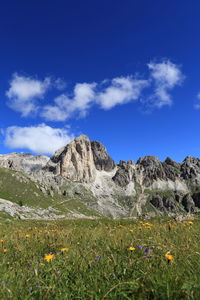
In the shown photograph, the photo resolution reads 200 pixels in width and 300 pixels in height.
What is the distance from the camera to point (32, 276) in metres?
3.58

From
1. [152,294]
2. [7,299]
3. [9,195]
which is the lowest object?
[7,299]

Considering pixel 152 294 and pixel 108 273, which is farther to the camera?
pixel 108 273

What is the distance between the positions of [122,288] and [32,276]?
72.6 inches

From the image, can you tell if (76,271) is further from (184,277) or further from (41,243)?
(41,243)

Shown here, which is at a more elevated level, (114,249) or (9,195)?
(9,195)

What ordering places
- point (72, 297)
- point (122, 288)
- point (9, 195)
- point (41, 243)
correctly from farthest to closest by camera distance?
point (9, 195)
point (41, 243)
point (72, 297)
point (122, 288)

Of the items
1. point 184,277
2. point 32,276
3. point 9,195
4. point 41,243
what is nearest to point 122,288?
point 184,277

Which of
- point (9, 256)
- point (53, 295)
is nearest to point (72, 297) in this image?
point (53, 295)

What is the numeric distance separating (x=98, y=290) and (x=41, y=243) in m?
4.40

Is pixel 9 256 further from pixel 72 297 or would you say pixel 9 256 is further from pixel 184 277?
pixel 184 277

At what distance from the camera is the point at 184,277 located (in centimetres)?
280

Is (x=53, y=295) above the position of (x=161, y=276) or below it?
below

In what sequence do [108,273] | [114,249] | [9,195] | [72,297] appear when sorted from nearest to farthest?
[72,297] → [108,273] → [114,249] → [9,195]

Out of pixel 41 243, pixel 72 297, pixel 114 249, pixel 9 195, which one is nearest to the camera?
pixel 72 297
